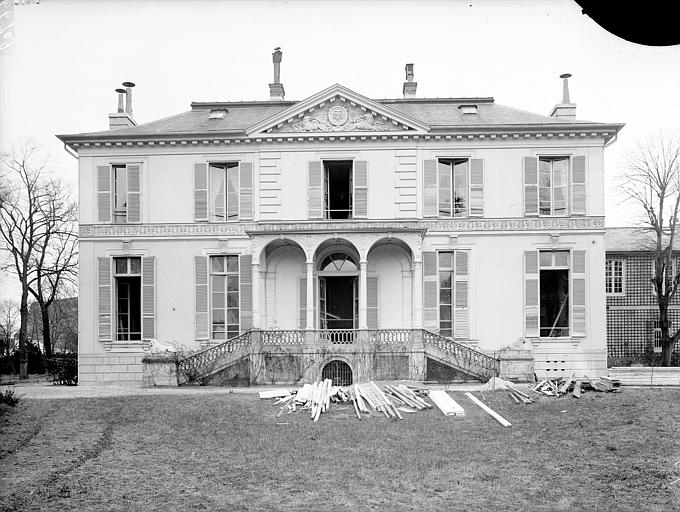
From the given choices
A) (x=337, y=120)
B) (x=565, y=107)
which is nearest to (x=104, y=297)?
(x=337, y=120)

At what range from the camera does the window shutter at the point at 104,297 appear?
2247cm

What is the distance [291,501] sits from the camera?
8594 millimetres

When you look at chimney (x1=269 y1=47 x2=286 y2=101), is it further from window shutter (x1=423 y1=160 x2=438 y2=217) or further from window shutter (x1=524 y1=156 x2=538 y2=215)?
window shutter (x1=524 y1=156 x2=538 y2=215)

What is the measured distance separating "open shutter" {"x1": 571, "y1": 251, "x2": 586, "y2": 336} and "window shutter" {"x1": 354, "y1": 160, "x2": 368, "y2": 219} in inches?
295

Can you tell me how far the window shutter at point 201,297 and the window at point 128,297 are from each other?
2.18 metres

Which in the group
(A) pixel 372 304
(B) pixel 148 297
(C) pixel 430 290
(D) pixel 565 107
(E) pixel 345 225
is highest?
(D) pixel 565 107

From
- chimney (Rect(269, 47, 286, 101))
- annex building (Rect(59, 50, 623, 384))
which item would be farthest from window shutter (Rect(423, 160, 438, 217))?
chimney (Rect(269, 47, 286, 101))

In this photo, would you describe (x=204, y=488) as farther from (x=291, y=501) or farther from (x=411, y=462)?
(x=411, y=462)

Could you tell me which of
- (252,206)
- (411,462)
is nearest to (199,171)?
(252,206)

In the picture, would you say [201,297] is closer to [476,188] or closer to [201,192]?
[201,192]

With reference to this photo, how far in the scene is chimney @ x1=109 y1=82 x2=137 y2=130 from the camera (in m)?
24.5

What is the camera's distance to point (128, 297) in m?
22.9

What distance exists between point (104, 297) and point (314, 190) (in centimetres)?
844

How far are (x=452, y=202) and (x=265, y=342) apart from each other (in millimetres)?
8209
